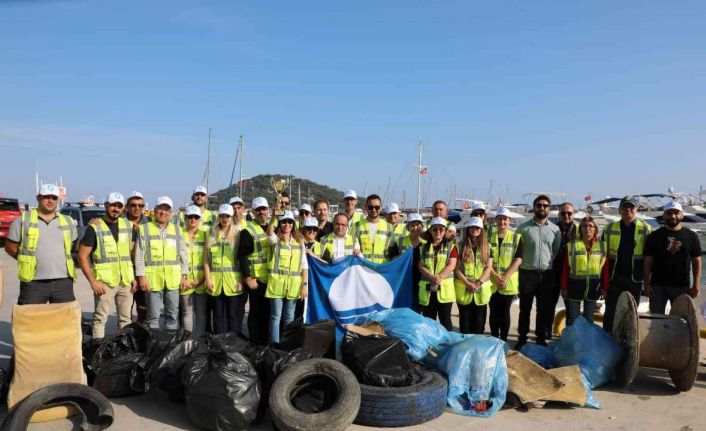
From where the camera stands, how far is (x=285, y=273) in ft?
21.1

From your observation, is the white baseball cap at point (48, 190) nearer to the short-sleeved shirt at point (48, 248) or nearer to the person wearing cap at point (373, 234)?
the short-sleeved shirt at point (48, 248)

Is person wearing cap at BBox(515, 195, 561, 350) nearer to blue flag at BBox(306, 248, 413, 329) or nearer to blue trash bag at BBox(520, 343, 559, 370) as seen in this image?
blue trash bag at BBox(520, 343, 559, 370)

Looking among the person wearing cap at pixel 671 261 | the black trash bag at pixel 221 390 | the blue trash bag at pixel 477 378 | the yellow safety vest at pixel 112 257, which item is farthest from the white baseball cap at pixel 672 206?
the yellow safety vest at pixel 112 257

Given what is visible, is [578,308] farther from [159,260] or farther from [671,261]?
[159,260]

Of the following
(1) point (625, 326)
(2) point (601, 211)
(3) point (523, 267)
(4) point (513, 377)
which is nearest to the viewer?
(4) point (513, 377)

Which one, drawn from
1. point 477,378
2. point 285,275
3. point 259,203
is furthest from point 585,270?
point 259,203

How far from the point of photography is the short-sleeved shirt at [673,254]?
20.8 ft

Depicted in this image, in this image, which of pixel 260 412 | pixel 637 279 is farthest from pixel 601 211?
pixel 260 412

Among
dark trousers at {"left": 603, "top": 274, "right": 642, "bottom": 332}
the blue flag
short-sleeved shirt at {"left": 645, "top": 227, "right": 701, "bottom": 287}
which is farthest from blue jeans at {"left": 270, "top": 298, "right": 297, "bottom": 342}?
short-sleeved shirt at {"left": 645, "top": 227, "right": 701, "bottom": 287}

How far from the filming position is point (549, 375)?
5195 mm

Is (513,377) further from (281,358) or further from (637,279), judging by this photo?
(637,279)

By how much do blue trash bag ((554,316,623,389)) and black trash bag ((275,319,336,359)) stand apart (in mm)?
2631

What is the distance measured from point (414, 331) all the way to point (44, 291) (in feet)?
13.1

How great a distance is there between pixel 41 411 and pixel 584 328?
5463 mm
